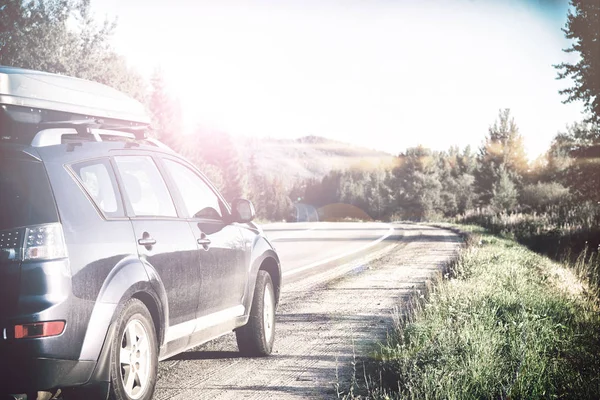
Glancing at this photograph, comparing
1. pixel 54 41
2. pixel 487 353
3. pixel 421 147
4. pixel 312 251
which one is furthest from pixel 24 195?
pixel 421 147

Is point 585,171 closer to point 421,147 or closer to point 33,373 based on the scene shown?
point 33,373

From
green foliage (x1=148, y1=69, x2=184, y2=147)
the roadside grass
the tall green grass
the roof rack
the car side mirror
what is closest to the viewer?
the roof rack

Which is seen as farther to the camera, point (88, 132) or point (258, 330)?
point (258, 330)

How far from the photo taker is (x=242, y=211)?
5.84 meters

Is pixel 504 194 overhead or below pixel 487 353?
overhead

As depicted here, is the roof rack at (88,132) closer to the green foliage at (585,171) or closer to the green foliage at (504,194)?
the green foliage at (585,171)

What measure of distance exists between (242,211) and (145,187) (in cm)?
125

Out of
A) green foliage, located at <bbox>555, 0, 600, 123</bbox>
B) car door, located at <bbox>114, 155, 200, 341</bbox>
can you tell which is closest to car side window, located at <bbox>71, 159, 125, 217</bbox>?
car door, located at <bbox>114, 155, 200, 341</bbox>

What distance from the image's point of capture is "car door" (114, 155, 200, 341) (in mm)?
4371

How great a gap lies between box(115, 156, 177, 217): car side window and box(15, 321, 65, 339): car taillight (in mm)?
1168

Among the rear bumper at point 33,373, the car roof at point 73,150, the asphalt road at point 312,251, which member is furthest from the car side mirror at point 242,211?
the asphalt road at point 312,251

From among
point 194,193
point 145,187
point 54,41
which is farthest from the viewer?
point 54,41

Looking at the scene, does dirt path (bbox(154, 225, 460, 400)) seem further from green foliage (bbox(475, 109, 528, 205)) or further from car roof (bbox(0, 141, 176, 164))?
green foliage (bbox(475, 109, 528, 205))

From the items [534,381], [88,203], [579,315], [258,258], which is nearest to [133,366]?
[88,203]
